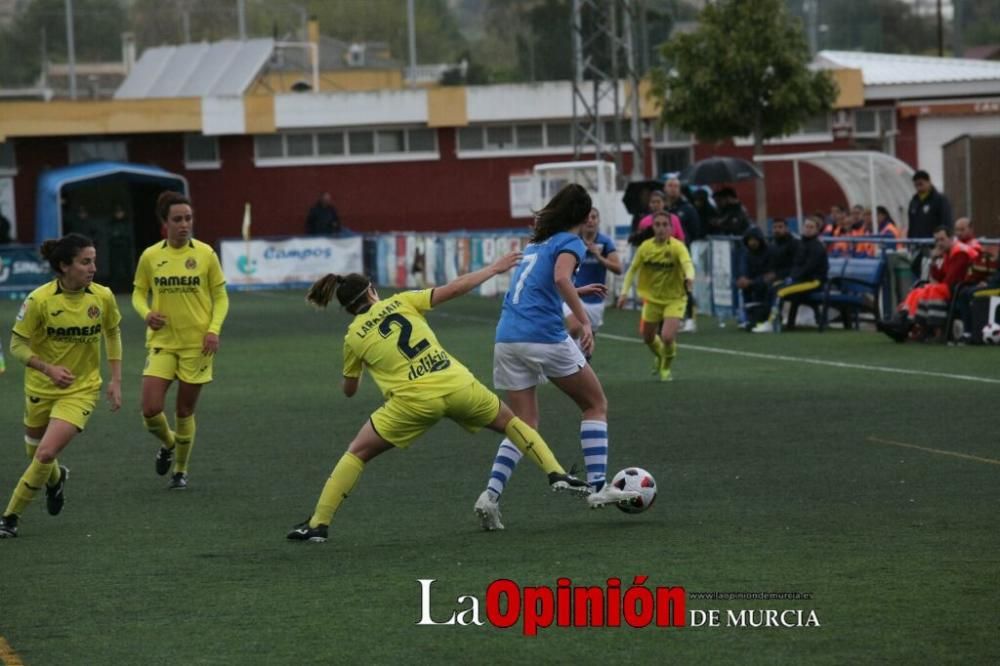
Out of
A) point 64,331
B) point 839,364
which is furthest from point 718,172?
point 64,331

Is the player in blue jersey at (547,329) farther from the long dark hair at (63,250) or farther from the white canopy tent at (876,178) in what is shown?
the white canopy tent at (876,178)

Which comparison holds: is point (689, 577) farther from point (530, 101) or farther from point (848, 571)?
point (530, 101)

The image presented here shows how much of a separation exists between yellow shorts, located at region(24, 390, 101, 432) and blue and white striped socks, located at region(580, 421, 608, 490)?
2887 mm

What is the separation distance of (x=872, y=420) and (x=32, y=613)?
836 cm

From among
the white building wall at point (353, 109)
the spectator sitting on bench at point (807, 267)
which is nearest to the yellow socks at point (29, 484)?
the spectator sitting on bench at point (807, 267)

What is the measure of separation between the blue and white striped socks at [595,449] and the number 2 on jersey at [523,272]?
82 cm

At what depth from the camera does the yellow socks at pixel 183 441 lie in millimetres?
12414

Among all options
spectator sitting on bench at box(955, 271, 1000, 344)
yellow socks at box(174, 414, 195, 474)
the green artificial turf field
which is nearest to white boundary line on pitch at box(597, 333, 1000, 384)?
the green artificial turf field

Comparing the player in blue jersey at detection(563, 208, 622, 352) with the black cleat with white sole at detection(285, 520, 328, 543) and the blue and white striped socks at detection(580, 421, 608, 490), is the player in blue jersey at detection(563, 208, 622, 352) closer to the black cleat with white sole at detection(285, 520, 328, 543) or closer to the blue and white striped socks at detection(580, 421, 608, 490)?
the blue and white striped socks at detection(580, 421, 608, 490)

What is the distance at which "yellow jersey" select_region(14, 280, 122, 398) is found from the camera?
35.3 feet

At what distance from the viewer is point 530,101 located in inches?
2048

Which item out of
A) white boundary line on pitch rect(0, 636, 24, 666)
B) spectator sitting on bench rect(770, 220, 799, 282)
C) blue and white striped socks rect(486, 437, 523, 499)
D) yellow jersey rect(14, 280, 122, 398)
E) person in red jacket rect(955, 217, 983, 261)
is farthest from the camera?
spectator sitting on bench rect(770, 220, 799, 282)

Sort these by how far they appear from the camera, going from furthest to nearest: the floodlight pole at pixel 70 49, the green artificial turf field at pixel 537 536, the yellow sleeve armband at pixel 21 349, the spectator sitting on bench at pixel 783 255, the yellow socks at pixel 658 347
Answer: the floodlight pole at pixel 70 49
the spectator sitting on bench at pixel 783 255
the yellow socks at pixel 658 347
the yellow sleeve armband at pixel 21 349
the green artificial turf field at pixel 537 536

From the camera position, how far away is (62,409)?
10.7 metres
